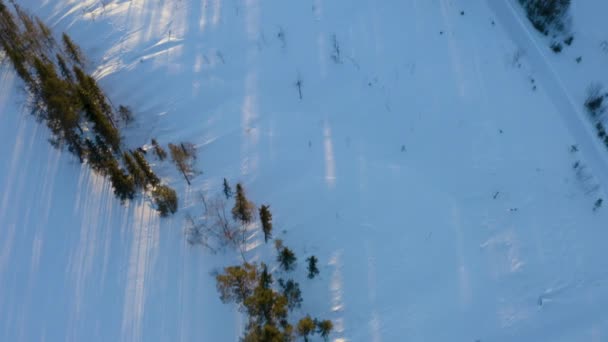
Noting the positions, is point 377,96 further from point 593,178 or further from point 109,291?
point 109,291

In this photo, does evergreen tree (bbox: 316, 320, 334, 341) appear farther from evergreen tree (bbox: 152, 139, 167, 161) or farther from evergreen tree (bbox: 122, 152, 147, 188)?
evergreen tree (bbox: 152, 139, 167, 161)

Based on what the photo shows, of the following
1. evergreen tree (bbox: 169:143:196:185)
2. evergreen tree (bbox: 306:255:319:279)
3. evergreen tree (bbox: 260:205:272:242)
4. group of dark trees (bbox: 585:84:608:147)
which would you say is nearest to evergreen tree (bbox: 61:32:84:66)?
evergreen tree (bbox: 169:143:196:185)

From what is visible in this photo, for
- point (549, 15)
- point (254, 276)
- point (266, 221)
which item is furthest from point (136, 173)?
point (549, 15)

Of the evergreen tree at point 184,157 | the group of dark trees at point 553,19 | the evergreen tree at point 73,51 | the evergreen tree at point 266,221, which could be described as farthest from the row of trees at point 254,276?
the group of dark trees at point 553,19

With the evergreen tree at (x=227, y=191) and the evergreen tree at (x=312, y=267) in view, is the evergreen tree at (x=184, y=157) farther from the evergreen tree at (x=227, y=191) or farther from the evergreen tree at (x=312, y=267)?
the evergreen tree at (x=312, y=267)

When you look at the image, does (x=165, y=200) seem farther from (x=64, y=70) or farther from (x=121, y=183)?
(x=64, y=70)

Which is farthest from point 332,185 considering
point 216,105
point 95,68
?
point 95,68
